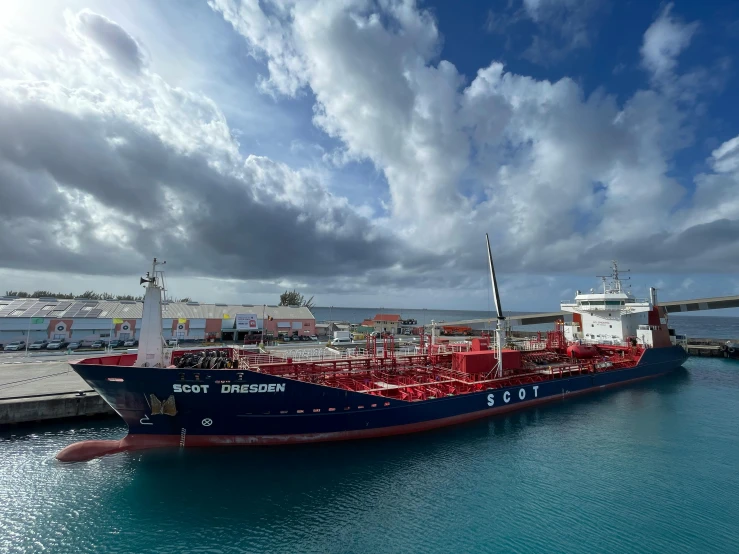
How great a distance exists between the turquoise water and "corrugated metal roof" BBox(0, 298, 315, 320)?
32137 millimetres

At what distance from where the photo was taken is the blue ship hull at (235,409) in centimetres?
1577

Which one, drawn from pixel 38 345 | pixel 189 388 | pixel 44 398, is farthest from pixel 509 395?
pixel 38 345

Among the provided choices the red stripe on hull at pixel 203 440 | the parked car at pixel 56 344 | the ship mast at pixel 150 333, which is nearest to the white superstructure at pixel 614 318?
the red stripe on hull at pixel 203 440

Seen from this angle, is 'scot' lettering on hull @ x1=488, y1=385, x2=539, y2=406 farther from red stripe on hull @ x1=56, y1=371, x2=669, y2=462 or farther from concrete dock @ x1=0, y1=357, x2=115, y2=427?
concrete dock @ x1=0, y1=357, x2=115, y2=427

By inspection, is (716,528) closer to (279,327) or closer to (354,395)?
(354,395)

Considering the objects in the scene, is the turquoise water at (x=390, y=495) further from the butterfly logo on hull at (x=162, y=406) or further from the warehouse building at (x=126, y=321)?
the warehouse building at (x=126, y=321)

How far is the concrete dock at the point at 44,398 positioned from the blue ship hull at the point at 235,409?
6676 mm

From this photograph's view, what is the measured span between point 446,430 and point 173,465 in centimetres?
1440

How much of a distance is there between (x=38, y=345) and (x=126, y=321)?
858 centimetres

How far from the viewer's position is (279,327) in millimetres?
55625

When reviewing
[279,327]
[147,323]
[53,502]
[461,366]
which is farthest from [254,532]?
[279,327]

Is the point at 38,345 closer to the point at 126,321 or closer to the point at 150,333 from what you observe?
the point at 126,321

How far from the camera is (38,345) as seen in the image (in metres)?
39.2

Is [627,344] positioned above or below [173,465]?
above
